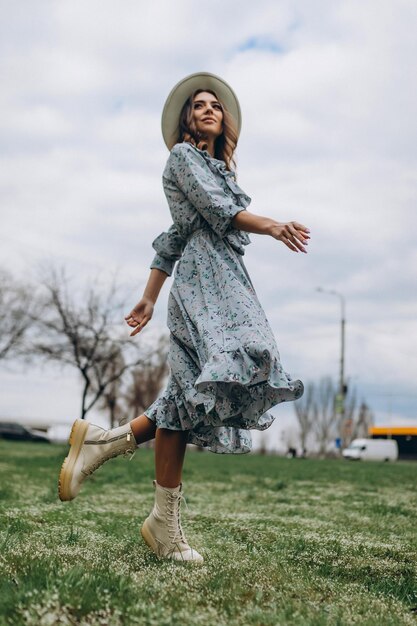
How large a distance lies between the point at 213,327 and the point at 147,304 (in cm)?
82

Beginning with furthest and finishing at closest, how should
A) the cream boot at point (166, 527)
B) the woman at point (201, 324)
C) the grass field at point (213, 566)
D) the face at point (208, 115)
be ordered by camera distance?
1. the face at point (208, 115)
2. the cream boot at point (166, 527)
3. the woman at point (201, 324)
4. the grass field at point (213, 566)

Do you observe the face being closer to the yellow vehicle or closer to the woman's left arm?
the woman's left arm

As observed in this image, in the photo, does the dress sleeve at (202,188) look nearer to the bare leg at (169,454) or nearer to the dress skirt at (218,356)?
the dress skirt at (218,356)

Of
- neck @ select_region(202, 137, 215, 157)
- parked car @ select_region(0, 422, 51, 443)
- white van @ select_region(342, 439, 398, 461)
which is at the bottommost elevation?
neck @ select_region(202, 137, 215, 157)

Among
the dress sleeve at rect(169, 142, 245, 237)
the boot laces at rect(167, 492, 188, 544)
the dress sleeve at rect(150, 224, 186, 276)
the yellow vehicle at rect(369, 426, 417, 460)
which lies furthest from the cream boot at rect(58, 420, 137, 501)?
the yellow vehicle at rect(369, 426, 417, 460)

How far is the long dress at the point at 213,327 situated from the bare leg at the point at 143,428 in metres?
0.04

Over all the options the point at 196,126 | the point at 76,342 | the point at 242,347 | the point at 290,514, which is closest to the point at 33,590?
the point at 242,347

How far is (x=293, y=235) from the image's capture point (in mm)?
3281

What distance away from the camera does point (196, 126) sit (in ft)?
13.2

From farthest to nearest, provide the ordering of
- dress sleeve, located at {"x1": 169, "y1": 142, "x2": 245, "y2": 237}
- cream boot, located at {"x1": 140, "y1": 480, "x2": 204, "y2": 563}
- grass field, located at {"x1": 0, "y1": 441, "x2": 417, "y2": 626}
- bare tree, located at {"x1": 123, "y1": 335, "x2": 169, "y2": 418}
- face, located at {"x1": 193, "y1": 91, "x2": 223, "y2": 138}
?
1. bare tree, located at {"x1": 123, "y1": 335, "x2": 169, "y2": 418}
2. face, located at {"x1": 193, "y1": 91, "x2": 223, "y2": 138}
3. cream boot, located at {"x1": 140, "y1": 480, "x2": 204, "y2": 563}
4. dress sleeve, located at {"x1": 169, "y1": 142, "x2": 245, "y2": 237}
5. grass field, located at {"x1": 0, "y1": 441, "x2": 417, "y2": 626}

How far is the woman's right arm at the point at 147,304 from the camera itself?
13.4ft

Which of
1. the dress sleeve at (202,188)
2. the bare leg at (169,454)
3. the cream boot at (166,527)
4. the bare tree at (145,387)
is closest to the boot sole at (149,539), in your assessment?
the cream boot at (166,527)

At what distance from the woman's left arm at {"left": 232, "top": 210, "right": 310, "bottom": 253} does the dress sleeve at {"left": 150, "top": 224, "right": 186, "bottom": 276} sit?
0.57 metres

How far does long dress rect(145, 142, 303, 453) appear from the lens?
3.22 m
